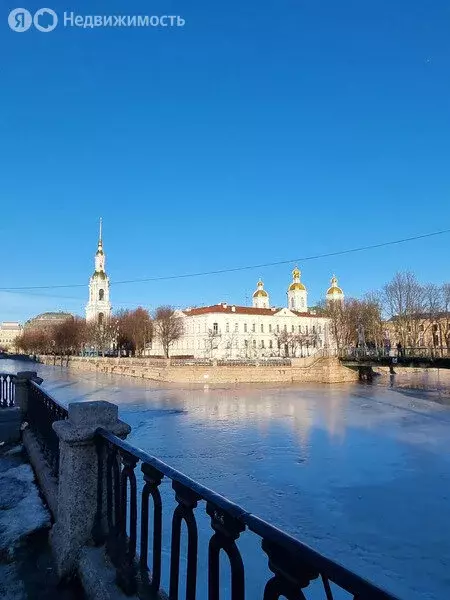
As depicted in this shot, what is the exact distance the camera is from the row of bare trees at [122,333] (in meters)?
75.6

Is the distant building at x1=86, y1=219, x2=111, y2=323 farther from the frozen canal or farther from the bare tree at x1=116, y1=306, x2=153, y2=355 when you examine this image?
the frozen canal

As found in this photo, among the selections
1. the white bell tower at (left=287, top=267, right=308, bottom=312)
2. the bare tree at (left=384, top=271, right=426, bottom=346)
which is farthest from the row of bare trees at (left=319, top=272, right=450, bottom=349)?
the white bell tower at (left=287, top=267, right=308, bottom=312)

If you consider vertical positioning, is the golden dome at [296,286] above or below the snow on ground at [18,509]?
above

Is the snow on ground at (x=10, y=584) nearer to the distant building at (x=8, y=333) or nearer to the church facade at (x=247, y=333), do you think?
the church facade at (x=247, y=333)

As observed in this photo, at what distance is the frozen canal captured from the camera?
7406mm

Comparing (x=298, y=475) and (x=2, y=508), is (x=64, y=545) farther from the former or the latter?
(x=298, y=475)

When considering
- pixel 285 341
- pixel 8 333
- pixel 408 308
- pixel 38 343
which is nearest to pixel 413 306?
pixel 408 308

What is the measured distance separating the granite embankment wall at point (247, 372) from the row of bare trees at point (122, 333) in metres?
19.8

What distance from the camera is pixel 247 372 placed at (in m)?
48.7

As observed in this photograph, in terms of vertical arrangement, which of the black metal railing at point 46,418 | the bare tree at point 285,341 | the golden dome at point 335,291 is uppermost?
the golden dome at point 335,291

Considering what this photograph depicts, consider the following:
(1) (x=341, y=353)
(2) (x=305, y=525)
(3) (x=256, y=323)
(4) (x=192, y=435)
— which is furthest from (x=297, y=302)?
(2) (x=305, y=525)

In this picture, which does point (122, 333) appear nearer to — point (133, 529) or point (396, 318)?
point (396, 318)

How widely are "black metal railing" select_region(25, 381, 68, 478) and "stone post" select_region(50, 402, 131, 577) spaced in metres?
1.54

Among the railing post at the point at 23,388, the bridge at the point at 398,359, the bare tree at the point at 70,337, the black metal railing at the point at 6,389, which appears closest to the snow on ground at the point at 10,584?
the railing post at the point at 23,388
